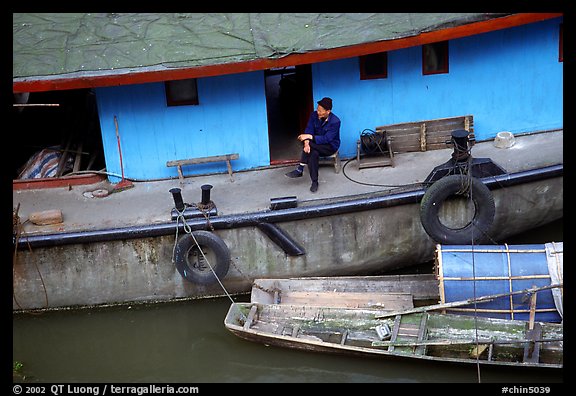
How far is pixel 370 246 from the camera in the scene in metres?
10.7

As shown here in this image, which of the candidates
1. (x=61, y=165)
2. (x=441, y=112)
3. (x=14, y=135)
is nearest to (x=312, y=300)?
(x=441, y=112)

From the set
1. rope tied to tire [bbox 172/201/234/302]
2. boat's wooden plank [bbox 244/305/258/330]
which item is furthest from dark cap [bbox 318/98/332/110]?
boat's wooden plank [bbox 244/305/258/330]

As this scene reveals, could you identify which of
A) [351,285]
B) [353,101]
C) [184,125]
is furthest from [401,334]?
[184,125]

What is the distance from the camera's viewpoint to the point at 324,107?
10602 millimetres

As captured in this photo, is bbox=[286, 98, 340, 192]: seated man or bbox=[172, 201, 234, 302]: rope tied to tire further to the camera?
bbox=[286, 98, 340, 192]: seated man

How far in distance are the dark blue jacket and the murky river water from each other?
238 cm

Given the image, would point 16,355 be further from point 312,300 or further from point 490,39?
point 490,39

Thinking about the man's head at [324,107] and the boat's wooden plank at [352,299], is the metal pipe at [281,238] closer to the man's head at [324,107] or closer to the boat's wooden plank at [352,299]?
the boat's wooden plank at [352,299]

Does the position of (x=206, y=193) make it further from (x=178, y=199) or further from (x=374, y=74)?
(x=374, y=74)

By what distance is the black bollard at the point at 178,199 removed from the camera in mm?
10047

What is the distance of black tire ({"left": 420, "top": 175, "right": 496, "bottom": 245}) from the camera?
10.2 m

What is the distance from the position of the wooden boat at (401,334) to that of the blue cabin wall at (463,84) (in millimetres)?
2951

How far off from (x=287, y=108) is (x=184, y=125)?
229cm

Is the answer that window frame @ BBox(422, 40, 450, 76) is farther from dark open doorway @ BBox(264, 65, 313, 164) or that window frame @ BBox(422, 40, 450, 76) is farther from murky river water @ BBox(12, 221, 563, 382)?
murky river water @ BBox(12, 221, 563, 382)
